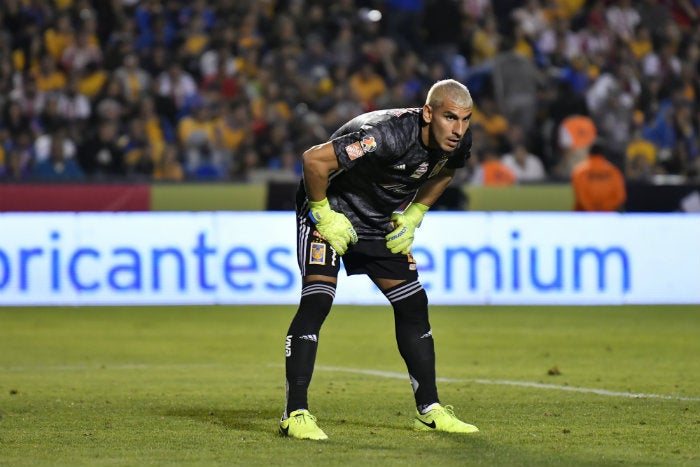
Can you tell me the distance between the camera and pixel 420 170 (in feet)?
24.2

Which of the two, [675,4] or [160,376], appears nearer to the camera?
[160,376]

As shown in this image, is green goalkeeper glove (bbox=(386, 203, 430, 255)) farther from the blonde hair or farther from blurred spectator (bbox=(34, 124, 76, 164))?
blurred spectator (bbox=(34, 124, 76, 164))

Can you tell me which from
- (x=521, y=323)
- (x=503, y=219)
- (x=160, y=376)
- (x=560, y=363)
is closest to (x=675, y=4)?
(x=503, y=219)

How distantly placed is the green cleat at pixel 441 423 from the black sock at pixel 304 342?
671mm

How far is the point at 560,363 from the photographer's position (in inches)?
447

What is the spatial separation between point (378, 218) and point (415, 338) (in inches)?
26.7

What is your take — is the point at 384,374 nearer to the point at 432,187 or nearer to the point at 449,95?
the point at 432,187

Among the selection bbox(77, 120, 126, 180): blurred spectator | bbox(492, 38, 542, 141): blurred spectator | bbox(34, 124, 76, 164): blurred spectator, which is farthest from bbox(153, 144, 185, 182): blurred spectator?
bbox(492, 38, 542, 141): blurred spectator

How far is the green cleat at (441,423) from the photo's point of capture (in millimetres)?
7297

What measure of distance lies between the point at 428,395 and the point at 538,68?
15.3 m

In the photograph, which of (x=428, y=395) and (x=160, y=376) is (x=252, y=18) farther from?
(x=428, y=395)

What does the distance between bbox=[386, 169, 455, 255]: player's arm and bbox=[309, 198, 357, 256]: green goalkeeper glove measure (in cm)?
35

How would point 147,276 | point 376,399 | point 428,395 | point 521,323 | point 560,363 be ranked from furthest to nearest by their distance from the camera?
point 147,276
point 521,323
point 560,363
point 376,399
point 428,395

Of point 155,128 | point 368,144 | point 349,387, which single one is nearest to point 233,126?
point 155,128
